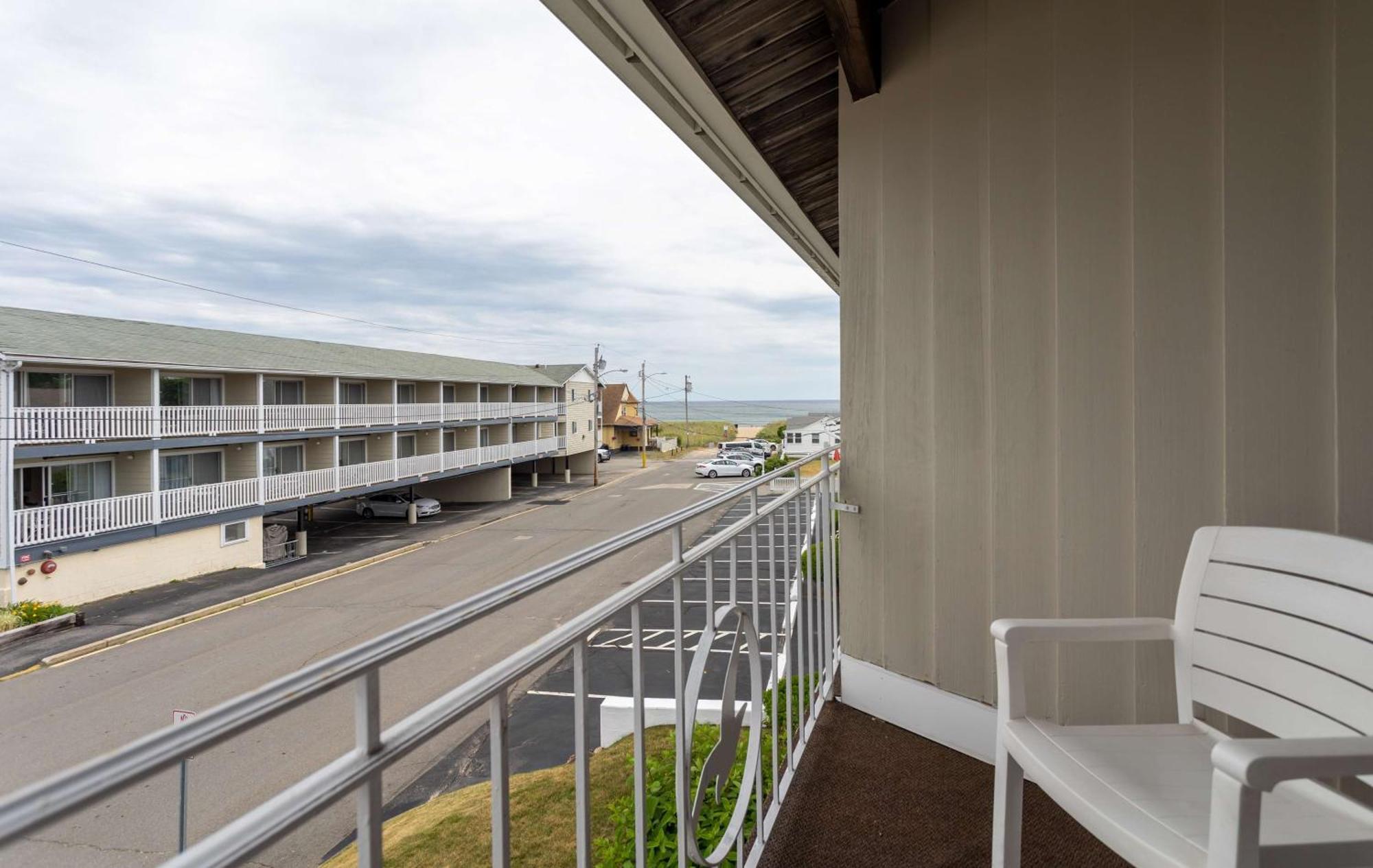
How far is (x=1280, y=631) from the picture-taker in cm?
110

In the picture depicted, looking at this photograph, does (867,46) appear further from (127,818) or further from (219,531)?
(219,531)

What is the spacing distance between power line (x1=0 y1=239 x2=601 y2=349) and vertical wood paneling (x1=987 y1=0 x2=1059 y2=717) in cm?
626

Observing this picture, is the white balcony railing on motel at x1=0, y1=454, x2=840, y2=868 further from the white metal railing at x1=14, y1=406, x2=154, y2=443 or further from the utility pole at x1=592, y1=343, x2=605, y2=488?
the utility pole at x1=592, y1=343, x2=605, y2=488

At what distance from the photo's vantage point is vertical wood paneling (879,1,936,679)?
6.33 feet

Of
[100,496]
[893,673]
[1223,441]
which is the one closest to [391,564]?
[100,496]

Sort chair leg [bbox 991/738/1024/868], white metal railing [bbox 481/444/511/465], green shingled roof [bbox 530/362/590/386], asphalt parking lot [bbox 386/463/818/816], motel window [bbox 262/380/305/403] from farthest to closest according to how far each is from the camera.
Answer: green shingled roof [bbox 530/362/590/386], white metal railing [bbox 481/444/511/465], motel window [bbox 262/380/305/403], asphalt parking lot [bbox 386/463/818/816], chair leg [bbox 991/738/1024/868]

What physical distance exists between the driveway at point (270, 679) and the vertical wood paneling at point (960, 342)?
1216 millimetres

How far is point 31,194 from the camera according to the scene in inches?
176

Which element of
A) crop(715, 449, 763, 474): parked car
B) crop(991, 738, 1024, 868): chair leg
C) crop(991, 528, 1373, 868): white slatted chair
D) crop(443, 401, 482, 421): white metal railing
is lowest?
crop(715, 449, 763, 474): parked car

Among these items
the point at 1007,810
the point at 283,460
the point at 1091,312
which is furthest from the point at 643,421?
the point at 1007,810

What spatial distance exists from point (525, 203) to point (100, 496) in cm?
1269

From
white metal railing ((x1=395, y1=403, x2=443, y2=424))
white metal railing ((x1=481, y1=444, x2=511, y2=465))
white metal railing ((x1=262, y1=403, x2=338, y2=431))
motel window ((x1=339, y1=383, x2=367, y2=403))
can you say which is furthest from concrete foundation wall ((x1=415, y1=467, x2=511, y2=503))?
white metal railing ((x1=262, y1=403, x2=338, y2=431))

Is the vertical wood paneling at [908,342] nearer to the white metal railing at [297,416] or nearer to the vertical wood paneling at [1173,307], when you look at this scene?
the vertical wood paneling at [1173,307]

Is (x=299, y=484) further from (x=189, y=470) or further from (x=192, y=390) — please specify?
(x=192, y=390)
